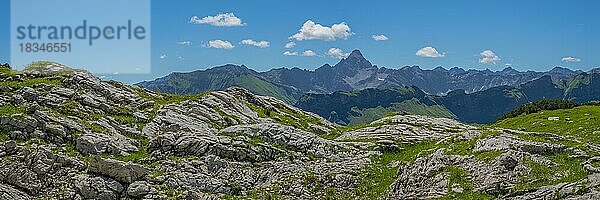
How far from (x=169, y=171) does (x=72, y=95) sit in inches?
682

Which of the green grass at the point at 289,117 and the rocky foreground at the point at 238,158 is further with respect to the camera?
the green grass at the point at 289,117

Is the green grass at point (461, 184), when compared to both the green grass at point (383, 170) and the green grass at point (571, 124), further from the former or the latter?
the green grass at point (571, 124)

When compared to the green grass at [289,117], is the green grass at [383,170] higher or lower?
lower

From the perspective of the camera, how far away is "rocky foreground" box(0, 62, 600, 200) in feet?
114

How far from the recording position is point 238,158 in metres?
41.2

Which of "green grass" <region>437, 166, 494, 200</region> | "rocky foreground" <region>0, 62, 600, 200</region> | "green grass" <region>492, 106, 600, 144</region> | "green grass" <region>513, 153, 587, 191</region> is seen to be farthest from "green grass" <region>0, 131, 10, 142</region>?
"green grass" <region>492, 106, 600, 144</region>

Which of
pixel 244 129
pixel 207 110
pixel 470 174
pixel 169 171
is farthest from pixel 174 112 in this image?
pixel 470 174

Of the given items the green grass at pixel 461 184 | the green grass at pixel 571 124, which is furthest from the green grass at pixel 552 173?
the green grass at pixel 571 124

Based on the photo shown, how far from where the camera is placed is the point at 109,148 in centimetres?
4103

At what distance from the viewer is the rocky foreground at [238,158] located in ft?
114

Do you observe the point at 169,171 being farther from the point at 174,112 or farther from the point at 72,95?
the point at 72,95

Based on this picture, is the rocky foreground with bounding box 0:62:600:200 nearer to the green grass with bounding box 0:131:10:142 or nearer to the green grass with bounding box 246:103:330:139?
the green grass with bounding box 0:131:10:142

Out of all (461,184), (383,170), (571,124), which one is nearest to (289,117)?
(383,170)

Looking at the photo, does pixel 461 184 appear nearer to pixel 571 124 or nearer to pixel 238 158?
pixel 238 158
